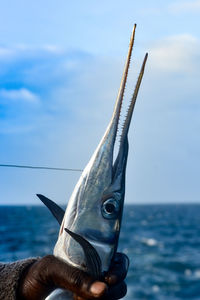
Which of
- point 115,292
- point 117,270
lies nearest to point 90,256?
point 117,270

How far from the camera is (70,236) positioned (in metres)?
3.33

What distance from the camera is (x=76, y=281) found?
330cm

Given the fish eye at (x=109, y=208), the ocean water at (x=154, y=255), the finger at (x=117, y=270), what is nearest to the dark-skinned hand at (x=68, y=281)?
the finger at (x=117, y=270)

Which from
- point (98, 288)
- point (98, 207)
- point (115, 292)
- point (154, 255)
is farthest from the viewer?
point (154, 255)

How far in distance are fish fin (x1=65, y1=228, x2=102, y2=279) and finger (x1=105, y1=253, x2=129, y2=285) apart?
71 millimetres

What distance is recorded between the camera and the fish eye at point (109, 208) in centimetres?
339

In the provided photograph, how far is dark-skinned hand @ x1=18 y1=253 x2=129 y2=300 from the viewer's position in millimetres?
3295

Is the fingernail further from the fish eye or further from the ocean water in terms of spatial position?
the ocean water

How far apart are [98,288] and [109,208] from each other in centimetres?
48

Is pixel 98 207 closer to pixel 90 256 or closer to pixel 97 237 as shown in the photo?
pixel 97 237

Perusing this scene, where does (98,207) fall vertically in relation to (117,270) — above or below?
above

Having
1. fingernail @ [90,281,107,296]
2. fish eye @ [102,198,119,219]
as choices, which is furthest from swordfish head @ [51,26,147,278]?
fingernail @ [90,281,107,296]

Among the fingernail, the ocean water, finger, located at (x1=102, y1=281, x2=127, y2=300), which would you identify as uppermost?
the fingernail

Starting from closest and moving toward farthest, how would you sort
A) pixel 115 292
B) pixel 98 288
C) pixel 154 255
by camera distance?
1. pixel 98 288
2. pixel 115 292
3. pixel 154 255
